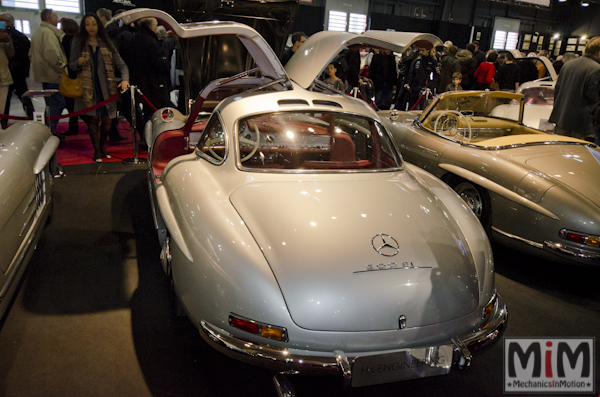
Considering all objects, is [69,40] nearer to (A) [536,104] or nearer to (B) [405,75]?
(B) [405,75]

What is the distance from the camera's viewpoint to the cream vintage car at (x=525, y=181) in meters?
3.14

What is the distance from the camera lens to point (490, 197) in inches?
144

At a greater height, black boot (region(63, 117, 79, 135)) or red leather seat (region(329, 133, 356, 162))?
red leather seat (region(329, 133, 356, 162))

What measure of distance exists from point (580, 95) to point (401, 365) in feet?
16.3

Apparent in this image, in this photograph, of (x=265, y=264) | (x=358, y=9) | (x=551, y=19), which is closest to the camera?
(x=265, y=264)

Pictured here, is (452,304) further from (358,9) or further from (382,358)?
(358,9)

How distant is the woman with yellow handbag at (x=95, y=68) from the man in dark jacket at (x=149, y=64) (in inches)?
22.1

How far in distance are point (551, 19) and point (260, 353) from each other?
26.2m

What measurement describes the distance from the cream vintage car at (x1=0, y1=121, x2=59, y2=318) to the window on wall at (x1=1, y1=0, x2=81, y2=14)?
27.5ft

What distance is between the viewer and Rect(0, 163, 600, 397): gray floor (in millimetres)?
2166

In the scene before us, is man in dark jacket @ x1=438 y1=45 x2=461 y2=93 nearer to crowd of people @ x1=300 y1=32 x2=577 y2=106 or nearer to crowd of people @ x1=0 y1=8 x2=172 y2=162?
crowd of people @ x1=300 y1=32 x2=577 y2=106

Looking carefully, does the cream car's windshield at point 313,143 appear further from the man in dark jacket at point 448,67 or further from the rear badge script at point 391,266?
the man in dark jacket at point 448,67

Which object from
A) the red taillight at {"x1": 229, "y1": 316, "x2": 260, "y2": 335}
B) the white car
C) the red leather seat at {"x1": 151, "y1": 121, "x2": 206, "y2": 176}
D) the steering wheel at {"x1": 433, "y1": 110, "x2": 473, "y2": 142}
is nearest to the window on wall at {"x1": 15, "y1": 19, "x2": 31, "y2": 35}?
the red leather seat at {"x1": 151, "y1": 121, "x2": 206, "y2": 176}

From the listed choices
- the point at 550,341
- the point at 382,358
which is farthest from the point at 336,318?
the point at 550,341
